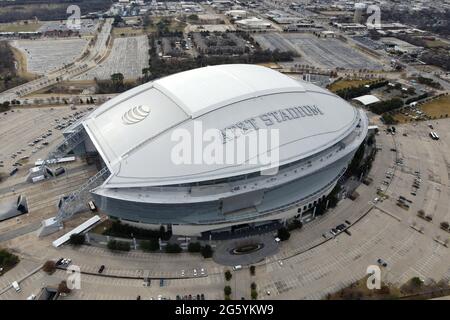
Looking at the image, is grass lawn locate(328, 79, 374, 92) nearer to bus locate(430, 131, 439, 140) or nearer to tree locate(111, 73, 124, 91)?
bus locate(430, 131, 439, 140)

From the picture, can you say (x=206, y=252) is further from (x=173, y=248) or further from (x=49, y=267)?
(x=49, y=267)

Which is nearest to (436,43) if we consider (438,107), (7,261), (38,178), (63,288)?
(438,107)

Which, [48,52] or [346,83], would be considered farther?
[48,52]

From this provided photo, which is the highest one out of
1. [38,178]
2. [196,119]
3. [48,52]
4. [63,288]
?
[196,119]

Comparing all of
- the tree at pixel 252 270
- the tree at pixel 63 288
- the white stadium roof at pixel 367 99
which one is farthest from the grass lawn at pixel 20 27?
the tree at pixel 252 270
